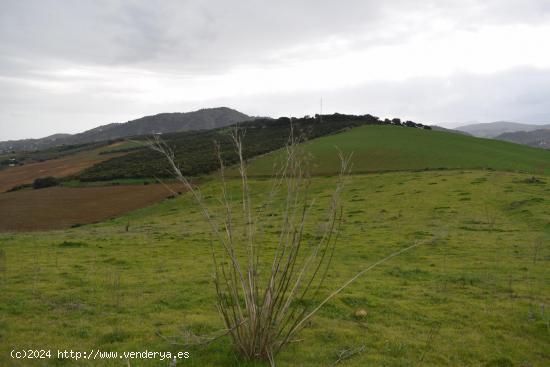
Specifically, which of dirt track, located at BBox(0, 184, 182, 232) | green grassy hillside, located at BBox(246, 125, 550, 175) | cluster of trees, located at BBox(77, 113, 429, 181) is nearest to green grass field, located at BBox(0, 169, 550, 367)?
dirt track, located at BBox(0, 184, 182, 232)

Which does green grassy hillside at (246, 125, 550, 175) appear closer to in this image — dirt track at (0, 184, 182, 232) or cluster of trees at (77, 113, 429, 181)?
cluster of trees at (77, 113, 429, 181)

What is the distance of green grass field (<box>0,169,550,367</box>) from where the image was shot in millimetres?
7348

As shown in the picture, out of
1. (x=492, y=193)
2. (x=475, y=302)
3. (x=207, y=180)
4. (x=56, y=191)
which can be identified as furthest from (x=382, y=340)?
(x=56, y=191)

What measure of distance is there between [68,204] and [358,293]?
41.7 m

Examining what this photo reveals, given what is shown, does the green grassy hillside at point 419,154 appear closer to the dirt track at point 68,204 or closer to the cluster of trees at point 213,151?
the cluster of trees at point 213,151

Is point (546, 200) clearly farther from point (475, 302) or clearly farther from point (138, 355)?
point (138, 355)

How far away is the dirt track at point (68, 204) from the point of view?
36188mm

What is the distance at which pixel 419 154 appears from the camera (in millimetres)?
54562

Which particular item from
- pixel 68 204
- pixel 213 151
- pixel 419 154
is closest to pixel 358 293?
pixel 68 204

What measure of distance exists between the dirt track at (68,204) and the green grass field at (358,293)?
15813mm

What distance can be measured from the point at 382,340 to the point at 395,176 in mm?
36815

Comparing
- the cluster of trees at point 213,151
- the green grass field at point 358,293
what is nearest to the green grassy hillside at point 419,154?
the cluster of trees at point 213,151

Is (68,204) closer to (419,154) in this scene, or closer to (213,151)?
(213,151)

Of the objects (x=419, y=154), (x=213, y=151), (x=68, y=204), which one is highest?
(x=213, y=151)
